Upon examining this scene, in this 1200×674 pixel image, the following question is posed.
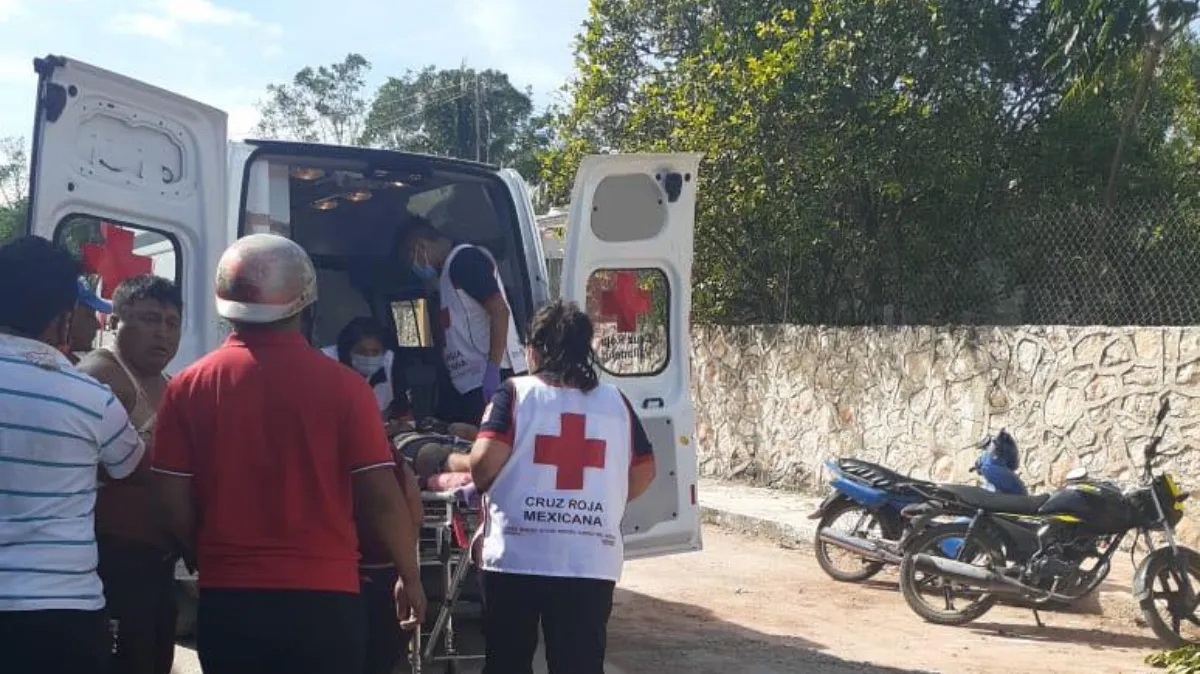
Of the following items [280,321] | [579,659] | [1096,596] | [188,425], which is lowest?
[1096,596]

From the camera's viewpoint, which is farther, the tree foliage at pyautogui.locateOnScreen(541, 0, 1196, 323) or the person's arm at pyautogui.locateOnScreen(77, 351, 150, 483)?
the tree foliage at pyautogui.locateOnScreen(541, 0, 1196, 323)

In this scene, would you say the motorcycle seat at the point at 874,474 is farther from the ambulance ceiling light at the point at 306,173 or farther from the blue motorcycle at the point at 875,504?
the ambulance ceiling light at the point at 306,173

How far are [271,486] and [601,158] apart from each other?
10.2 feet

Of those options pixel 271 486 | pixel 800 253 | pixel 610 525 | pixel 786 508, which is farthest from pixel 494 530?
pixel 800 253

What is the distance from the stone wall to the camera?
28.6ft

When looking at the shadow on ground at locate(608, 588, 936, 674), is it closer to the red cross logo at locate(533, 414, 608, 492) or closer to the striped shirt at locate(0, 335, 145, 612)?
the red cross logo at locate(533, 414, 608, 492)

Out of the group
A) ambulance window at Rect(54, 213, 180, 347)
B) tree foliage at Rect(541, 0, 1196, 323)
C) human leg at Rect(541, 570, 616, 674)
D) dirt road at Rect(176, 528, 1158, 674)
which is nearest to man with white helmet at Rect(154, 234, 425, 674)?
human leg at Rect(541, 570, 616, 674)

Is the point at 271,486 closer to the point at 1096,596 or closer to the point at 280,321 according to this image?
the point at 280,321

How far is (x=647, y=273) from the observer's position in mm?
5961

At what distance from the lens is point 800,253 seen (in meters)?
12.9

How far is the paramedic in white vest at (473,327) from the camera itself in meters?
5.64

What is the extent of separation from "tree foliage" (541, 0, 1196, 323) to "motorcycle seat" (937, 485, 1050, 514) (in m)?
4.37

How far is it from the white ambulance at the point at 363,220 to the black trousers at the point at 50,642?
201cm

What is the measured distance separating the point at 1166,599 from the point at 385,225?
16.1ft
